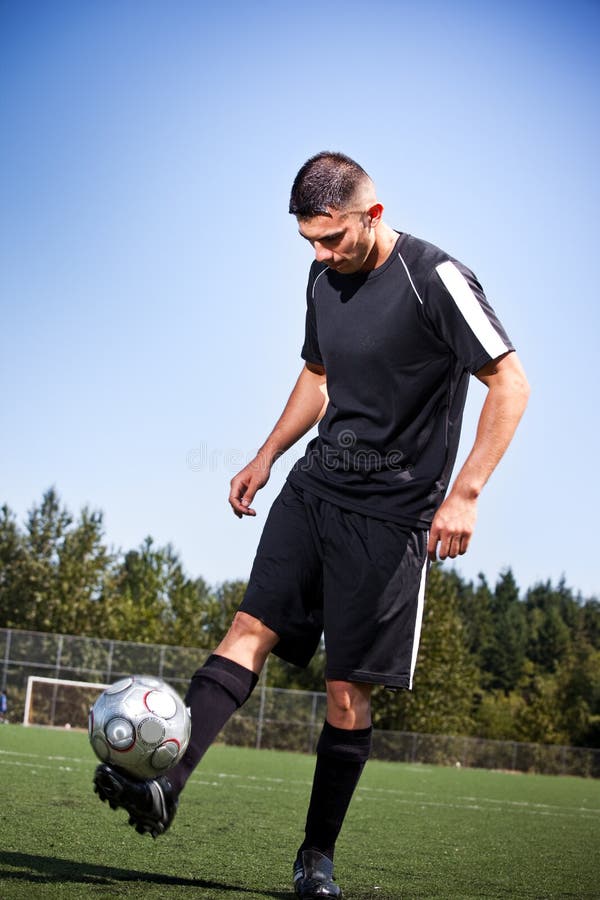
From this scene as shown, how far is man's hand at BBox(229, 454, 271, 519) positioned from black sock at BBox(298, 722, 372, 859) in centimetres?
89

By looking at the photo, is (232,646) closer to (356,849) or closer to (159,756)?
(159,756)

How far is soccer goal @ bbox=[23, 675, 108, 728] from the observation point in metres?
29.2


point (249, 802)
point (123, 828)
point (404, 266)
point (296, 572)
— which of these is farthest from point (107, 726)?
point (249, 802)

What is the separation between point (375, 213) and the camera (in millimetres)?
3840

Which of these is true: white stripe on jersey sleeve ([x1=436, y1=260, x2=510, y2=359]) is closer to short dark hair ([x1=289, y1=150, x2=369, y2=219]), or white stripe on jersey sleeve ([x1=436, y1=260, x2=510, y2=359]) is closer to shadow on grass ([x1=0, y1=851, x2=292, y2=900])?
short dark hair ([x1=289, y1=150, x2=369, y2=219])

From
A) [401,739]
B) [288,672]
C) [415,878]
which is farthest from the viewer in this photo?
[288,672]

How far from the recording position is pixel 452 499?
3516 millimetres

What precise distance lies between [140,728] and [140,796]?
0.19 metres

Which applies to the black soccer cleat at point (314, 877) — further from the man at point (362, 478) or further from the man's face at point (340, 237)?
the man's face at point (340, 237)

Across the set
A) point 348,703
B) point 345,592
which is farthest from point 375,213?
point 348,703

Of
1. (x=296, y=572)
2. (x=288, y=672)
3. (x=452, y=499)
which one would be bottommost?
(x=288, y=672)

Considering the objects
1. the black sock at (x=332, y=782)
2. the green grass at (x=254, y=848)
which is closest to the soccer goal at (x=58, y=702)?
the green grass at (x=254, y=848)

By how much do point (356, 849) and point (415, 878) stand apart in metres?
1.02

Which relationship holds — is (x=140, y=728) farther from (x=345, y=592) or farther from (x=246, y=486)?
(x=246, y=486)
